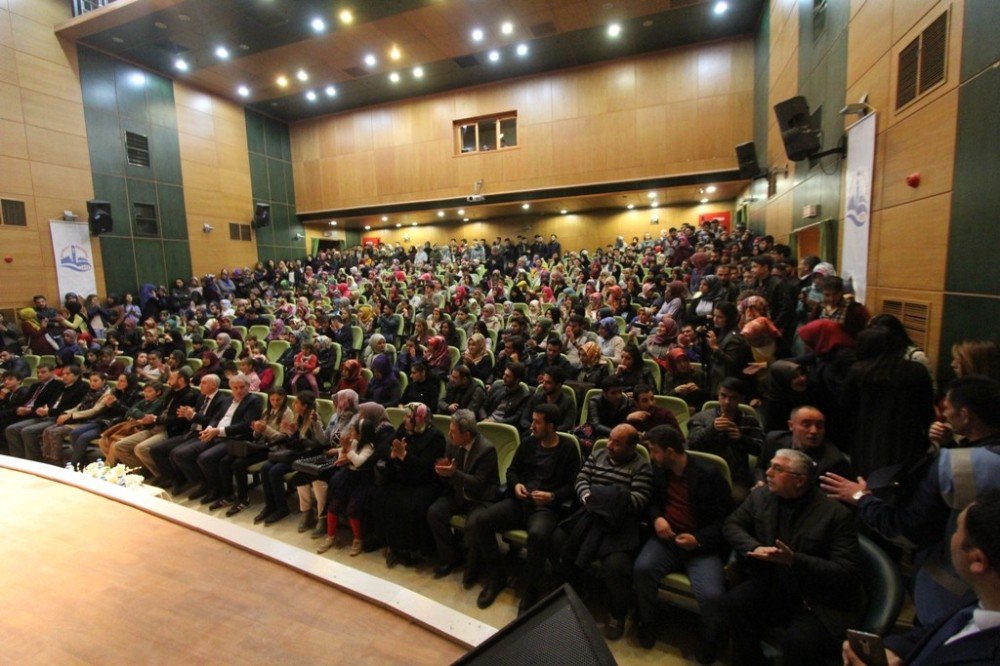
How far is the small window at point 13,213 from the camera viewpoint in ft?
28.5

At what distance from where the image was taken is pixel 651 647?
2.31 m

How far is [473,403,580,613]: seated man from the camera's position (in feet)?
8.87

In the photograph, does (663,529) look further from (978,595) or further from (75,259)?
(75,259)

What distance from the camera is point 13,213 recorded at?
347 inches

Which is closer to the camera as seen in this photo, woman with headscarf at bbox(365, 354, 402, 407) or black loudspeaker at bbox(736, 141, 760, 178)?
woman with headscarf at bbox(365, 354, 402, 407)

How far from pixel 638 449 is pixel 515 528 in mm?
878

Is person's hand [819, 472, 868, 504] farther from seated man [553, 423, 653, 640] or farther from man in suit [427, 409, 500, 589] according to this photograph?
man in suit [427, 409, 500, 589]

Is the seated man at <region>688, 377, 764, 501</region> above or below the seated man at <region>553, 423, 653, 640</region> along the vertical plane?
above

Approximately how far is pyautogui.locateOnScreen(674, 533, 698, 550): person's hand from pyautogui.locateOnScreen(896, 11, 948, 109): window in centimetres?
333

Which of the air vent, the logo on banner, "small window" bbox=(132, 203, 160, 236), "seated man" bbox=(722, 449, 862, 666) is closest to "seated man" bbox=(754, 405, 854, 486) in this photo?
"seated man" bbox=(722, 449, 862, 666)

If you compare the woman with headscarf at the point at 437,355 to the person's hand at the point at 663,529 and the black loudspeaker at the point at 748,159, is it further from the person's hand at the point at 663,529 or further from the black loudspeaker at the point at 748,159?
the black loudspeaker at the point at 748,159

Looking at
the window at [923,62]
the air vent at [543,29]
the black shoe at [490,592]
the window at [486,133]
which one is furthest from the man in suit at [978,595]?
the window at [486,133]

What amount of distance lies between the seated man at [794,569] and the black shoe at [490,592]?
4.18 ft

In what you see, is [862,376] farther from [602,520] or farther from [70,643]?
[70,643]
